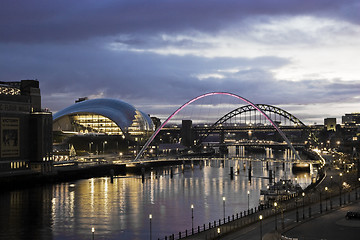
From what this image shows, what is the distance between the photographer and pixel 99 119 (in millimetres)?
174500

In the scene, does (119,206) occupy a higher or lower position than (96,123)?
lower

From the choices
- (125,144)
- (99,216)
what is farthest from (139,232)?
(125,144)

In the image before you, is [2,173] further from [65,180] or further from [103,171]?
[103,171]

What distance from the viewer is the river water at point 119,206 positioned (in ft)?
183

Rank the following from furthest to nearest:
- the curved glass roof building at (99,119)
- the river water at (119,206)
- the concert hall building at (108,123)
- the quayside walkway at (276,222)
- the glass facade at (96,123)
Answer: the glass facade at (96,123), the curved glass roof building at (99,119), the concert hall building at (108,123), the river water at (119,206), the quayside walkway at (276,222)

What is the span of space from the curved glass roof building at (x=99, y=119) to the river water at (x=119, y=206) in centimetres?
6732

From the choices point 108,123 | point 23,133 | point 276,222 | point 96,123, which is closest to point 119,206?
point 276,222

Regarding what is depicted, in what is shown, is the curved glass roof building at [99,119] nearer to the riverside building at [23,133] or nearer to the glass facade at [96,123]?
the glass facade at [96,123]

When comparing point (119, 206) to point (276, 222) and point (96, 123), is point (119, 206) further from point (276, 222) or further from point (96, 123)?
point (96, 123)

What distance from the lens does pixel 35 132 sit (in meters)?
106

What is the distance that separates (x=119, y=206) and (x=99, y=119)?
347 feet

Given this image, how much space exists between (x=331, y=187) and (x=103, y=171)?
2278 inches

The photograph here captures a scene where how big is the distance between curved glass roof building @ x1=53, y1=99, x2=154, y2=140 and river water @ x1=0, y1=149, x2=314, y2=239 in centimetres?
6732

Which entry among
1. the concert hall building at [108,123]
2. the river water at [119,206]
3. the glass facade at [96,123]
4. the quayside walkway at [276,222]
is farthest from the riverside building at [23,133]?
the glass facade at [96,123]
